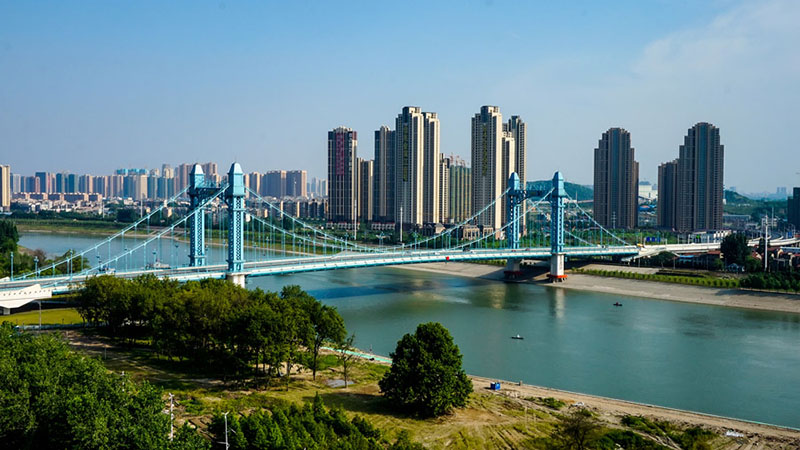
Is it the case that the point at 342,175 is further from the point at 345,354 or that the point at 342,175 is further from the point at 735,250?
the point at 345,354

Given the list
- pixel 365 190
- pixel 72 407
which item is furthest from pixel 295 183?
pixel 72 407

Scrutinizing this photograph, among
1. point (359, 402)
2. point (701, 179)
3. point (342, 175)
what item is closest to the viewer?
point (359, 402)

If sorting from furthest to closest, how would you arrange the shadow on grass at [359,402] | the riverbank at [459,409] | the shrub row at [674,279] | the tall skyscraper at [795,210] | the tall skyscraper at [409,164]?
the tall skyscraper at [795,210], the tall skyscraper at [409,164], the shrub row at [674,279], the shadow on grass at [359,402], the riverbank at [459,409]

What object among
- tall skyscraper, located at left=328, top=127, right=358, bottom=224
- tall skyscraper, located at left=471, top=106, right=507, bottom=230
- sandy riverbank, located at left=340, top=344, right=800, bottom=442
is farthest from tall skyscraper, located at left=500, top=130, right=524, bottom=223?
sandy riverbank, located at left=340, top=344, right=800, bottom=442

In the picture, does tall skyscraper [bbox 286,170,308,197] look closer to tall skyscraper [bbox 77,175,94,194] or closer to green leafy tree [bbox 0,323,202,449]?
tall skyscraper [bbox 77,175,94,194]

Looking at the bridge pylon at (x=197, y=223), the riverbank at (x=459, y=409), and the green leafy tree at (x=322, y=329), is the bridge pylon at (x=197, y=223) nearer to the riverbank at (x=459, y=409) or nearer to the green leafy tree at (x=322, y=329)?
the riverbank at (x=459, y=409)

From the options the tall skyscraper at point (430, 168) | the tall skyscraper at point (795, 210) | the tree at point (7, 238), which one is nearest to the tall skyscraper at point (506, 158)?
the tall skyscraper at point (430, 168)
